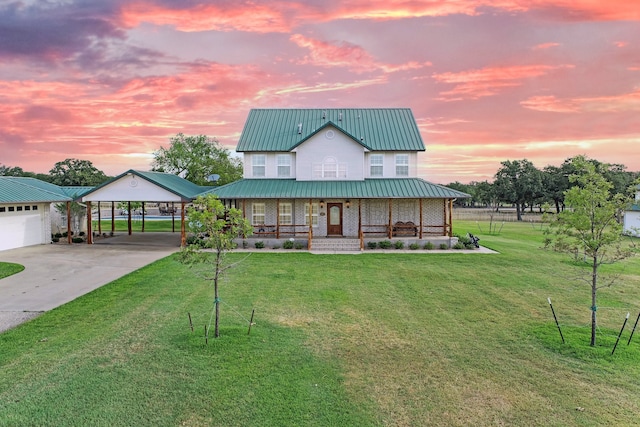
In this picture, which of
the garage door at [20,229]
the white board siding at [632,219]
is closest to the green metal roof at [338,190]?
the garage door at [20,229]

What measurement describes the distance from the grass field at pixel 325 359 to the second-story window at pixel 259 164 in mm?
13321

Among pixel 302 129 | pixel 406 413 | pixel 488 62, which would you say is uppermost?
pixel 488 62

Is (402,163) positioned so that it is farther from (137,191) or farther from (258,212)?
(137,191)

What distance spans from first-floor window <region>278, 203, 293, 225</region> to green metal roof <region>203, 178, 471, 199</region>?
1466 mm

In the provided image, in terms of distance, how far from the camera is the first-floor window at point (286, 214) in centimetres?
2620

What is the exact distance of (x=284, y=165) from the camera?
27.1 meters

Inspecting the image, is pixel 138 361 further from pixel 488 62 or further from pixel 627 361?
pixel 488 62

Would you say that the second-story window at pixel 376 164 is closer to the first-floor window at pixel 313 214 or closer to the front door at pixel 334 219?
the front door at pixel 334 219

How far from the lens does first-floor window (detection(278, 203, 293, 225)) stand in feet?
86.0

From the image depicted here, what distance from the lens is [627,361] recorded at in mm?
8258

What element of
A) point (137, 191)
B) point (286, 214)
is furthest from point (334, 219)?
point (137, 191)

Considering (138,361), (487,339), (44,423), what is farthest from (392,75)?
(44,423)

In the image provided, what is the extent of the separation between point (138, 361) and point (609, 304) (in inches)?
545

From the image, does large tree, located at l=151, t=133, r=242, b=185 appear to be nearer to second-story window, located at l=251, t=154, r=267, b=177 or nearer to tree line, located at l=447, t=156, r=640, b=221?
second-story window, located at l=251, t=154, r=267, b=177
